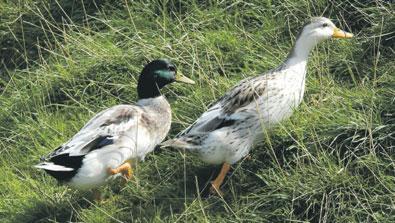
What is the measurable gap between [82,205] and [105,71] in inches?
54.7

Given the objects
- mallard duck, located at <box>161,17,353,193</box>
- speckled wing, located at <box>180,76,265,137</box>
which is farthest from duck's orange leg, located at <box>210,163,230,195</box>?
speckled wing, located at <box>180,76,265,137</box>

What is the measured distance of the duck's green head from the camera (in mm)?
6887

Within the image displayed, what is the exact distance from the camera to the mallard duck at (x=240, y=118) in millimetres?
6137

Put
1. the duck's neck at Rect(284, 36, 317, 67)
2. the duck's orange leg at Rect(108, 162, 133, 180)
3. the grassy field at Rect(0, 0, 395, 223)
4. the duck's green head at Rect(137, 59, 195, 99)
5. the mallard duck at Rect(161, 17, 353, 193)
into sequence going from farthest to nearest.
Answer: the duck's green head at Rect(137, 59, 195, 99)
the duck's neck at Rect(284, 36, 317, 67)
the duck's orange leg at Rect(108, 162, 133, 180)
the mallard duck at Rect(161, 17, 353, 193)
the grassy field at Rect(0, 0, 395, 223)

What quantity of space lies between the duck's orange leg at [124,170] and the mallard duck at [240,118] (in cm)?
31

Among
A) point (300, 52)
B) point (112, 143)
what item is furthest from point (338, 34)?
point (112, 143)

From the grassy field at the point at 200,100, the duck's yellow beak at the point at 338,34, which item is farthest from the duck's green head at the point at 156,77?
the duck's yellow beak at the point at 338,34

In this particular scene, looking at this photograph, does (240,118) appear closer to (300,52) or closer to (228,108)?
(228,108)

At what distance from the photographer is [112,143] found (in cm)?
632

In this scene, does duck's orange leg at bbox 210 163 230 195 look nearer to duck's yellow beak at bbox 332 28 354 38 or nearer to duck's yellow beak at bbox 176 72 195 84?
duck's yellow beak at bbox 176 72 195 84

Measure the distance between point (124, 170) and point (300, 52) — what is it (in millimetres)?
1387

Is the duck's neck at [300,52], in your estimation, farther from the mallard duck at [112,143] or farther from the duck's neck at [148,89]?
the duck's neck at [148,89]

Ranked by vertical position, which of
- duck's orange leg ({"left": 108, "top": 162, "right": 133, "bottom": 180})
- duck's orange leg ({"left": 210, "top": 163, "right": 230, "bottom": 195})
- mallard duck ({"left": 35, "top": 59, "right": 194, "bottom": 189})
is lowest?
duck's orange leg ({"left": 210, "top": 163, "right": 230, "bottom": 195})

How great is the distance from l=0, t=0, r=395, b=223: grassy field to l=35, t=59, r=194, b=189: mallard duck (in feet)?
0.53
